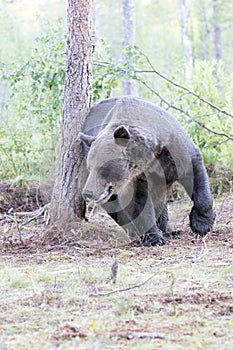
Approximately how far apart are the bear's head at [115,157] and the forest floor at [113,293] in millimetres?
653

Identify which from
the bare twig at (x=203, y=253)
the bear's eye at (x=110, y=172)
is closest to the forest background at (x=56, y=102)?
the bear's eye at (x=110, y=172)

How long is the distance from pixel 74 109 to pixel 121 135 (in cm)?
120

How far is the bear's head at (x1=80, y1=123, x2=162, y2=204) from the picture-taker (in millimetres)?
6965

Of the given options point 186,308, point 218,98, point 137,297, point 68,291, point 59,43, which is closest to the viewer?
point 186,308

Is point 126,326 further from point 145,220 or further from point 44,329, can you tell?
point 145,220

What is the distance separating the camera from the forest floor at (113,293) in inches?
149

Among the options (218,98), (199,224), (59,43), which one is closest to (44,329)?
(199,224)

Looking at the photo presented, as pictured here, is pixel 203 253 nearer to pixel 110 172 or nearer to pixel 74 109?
pixel 110 172

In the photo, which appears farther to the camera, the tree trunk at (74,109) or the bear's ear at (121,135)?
the tree trunk at (74,109)

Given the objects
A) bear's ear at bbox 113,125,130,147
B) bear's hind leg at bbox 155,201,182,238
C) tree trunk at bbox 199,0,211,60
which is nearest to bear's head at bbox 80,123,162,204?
bear's ear at bbox 113,125,130,147

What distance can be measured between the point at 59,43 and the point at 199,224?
471 centimetres

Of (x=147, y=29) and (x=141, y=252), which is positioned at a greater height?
(x=147, y=29)

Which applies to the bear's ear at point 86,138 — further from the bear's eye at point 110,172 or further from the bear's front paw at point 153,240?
the bear's front paw at point 153,240

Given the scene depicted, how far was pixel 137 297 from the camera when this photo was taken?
15.5 feet
